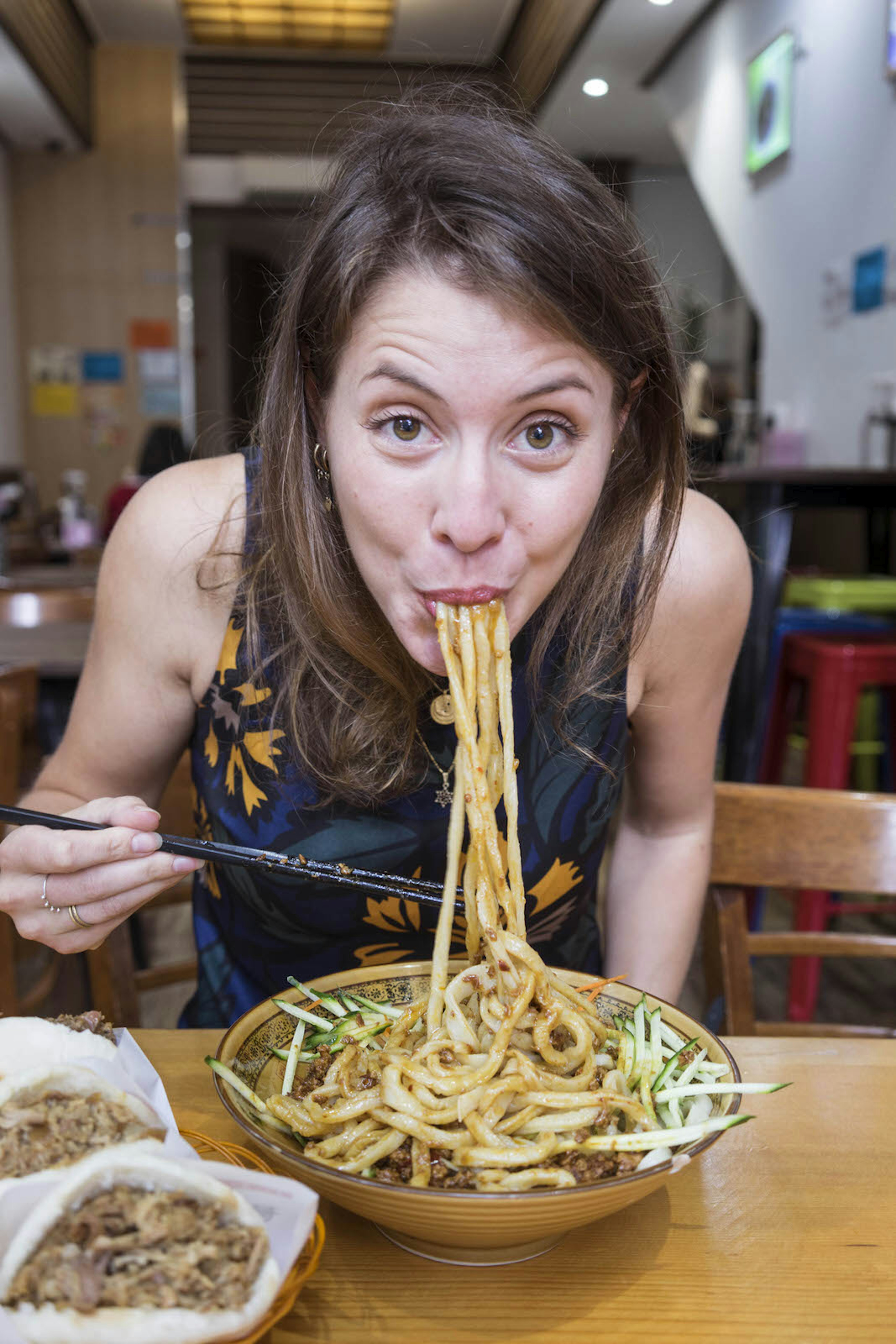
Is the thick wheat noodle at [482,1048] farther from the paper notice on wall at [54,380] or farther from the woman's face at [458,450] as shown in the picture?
the paper notice on wall at [54,380]

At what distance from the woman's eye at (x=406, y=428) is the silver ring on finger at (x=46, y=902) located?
514mm

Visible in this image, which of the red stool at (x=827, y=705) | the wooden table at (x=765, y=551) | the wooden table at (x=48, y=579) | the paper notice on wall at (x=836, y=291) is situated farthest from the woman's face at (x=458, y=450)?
the paper notice on wall at (x=836, y=291)

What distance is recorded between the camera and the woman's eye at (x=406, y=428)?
0.96 metres

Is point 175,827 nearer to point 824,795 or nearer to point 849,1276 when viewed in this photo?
point 824,795

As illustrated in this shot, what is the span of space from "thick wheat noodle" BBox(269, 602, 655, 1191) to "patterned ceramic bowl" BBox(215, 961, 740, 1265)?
4 centimetres

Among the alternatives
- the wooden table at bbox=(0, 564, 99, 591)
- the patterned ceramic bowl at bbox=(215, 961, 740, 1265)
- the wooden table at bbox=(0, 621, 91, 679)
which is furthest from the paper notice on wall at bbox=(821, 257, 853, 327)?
the patterned ceramic bowl at bbox=(215, 961, 740, 1265)

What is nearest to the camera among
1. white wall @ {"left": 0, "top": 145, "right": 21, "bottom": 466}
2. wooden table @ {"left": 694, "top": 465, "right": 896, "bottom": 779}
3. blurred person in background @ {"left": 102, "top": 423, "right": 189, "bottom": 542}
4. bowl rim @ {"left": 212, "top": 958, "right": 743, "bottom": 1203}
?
bowl rim @ {"left": 212, "top": 958, "right": 743, "bottom": 1203}

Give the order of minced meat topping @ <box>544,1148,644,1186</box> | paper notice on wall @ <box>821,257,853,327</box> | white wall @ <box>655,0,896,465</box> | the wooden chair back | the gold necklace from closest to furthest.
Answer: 1. minced meat topping @ <box>544,1148,644,1186</box>
2. the gold necklace
3. the wooden chair back
4. white wall @ <box>655,0,896,465</box>
5. paper notice on wall @ <box>821,257,853,327</box>

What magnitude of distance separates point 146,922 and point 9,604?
1170mm

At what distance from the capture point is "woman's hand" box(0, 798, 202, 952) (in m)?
0.97

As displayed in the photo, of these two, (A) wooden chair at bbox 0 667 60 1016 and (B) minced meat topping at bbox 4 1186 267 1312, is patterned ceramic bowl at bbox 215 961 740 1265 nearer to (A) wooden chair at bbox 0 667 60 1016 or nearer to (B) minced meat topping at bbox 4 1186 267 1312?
(B) minced meat topping at bbox 4 1186 267 1312

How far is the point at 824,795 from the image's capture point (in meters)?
1.58

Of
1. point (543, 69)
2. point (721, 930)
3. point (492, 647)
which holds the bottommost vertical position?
point (721, 930)

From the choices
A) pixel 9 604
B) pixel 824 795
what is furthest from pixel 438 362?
pixel 9 604
